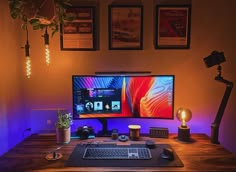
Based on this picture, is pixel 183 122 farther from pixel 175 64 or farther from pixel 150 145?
pixel 175 64

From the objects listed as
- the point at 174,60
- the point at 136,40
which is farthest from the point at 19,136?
the point at 174,60

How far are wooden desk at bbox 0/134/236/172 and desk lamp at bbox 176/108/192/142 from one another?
58 mm

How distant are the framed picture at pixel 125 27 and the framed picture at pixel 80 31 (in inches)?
6.1

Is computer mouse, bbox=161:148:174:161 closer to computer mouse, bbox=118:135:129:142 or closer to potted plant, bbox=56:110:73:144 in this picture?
computer mouse, bbox=118:135:129:142

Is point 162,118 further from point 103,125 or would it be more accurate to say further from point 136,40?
point 136,40

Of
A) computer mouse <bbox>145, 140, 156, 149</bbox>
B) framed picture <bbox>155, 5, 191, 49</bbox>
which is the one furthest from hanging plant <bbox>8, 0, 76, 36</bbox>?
computer mouse <bbox>145, 140, 156, 149</bbox>

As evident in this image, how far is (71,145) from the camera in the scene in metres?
1.86

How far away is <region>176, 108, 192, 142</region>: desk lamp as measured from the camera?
1.97 metres

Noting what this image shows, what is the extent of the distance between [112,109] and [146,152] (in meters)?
0.49

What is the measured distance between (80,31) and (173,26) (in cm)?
76

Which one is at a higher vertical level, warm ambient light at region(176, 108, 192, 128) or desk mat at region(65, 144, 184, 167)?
warm ambient light at region(176, 108, 192, 128)

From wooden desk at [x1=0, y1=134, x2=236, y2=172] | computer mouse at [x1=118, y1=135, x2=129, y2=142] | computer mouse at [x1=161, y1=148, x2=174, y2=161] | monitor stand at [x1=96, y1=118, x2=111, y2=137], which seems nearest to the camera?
wooden desk at [x1=0, y1=134, x2=236, y2=172]

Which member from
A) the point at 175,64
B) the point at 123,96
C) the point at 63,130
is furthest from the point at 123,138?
the point at 175,64

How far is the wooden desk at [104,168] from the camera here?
1.48 m
